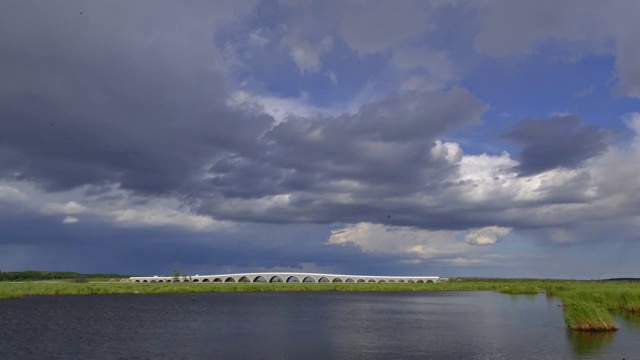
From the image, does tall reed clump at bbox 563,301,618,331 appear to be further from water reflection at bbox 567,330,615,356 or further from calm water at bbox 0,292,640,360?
calm water at bbox 0,292,640,360

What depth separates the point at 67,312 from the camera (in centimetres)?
7088

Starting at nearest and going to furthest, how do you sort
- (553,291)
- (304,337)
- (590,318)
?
(590,318) < (304,337) < (553,291)

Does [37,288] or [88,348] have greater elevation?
[37,288]

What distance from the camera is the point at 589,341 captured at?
3928 centimetres

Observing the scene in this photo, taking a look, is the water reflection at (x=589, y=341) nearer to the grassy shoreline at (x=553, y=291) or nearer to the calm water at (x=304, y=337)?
the calm water at (x=304, y=337)

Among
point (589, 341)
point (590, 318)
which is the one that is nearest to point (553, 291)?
point (590, 318)

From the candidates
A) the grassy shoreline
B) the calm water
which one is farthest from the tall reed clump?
the calm water

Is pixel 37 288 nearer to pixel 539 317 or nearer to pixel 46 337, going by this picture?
pixel 46 337

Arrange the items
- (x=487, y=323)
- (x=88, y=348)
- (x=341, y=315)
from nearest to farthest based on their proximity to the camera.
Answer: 1. (x=88, y=348)
2. (x=487, y=323)
3. (x=341, y=315)

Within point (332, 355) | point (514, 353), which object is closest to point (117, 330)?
point (332, 355)

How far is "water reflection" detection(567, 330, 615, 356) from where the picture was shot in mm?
35916

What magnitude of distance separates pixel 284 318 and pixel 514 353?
3120cm

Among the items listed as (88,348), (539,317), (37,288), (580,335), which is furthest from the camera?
(37,288)

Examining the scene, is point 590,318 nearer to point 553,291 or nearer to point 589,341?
point 589,341
